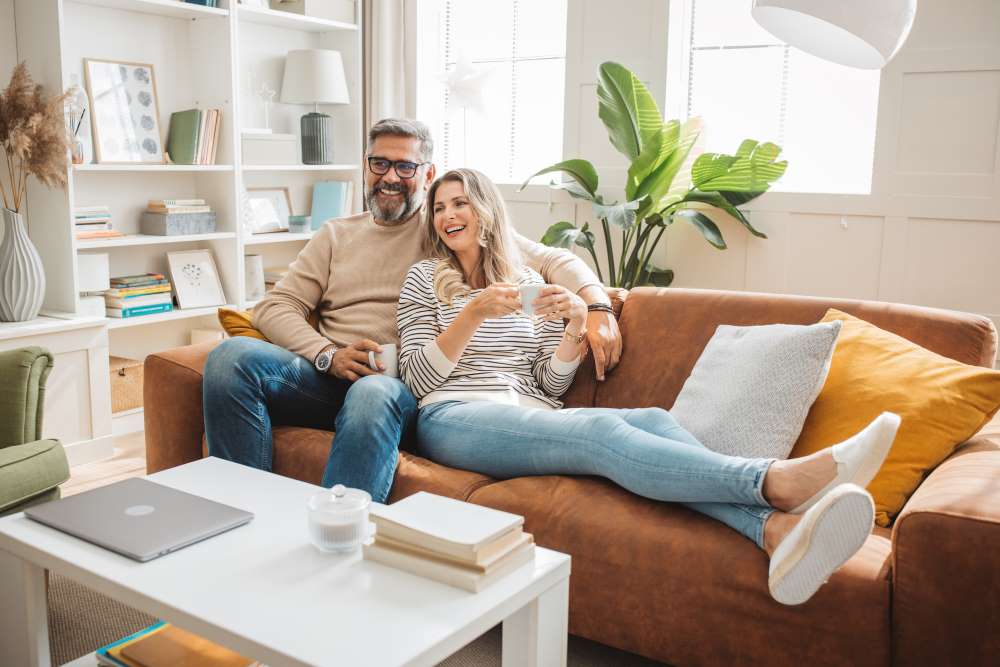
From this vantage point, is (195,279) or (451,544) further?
(195,279)

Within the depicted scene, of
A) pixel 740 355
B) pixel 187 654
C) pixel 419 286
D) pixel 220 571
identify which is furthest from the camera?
pixel 419 286

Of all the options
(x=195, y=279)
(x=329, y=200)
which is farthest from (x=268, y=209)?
(x=195, y=279)

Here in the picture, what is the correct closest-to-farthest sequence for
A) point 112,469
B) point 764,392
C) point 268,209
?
point 764,392, point 112,469, point 268,209

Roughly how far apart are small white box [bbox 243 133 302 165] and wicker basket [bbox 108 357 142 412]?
1.04m

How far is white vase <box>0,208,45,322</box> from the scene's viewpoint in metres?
3.25

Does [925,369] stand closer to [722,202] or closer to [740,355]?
[740,355]

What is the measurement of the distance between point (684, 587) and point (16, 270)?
266cm

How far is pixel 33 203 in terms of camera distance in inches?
137

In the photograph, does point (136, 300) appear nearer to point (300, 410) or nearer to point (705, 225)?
point (300, 410)

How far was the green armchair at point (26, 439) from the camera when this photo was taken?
2010 millimetres

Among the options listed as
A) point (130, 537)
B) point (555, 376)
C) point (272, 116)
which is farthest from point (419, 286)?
point (272, 116)

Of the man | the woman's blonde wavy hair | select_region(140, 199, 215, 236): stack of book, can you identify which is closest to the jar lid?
the man

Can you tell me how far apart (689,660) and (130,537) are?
3.49ft

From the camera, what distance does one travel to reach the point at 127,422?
12.4ft
